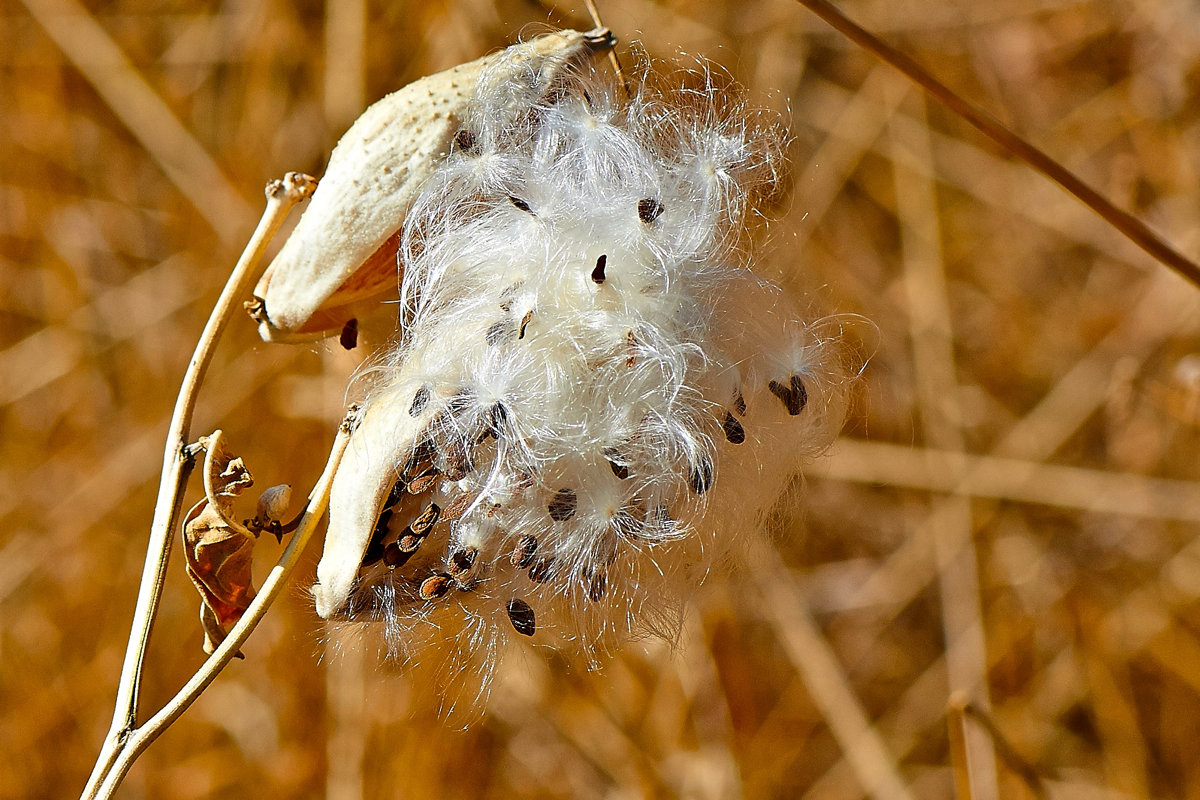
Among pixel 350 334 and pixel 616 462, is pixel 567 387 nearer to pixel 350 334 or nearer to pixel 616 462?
pixel 616 462

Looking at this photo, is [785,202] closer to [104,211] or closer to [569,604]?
[569,604]

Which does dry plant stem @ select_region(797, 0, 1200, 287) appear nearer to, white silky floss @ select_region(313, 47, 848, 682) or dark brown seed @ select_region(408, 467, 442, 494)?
white silky floss @ select_region(313, 47, 848, 682)

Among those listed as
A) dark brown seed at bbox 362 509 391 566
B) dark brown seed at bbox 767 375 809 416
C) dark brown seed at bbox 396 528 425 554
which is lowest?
dark brown seed at bbox 767 375 809 416

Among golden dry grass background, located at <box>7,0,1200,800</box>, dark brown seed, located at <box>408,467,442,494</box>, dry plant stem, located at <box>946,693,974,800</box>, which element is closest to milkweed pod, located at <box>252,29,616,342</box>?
dark brown seed, located at <box>408,467,442,494</box>

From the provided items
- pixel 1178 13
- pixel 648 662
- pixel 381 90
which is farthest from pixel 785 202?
pixel 1178 13

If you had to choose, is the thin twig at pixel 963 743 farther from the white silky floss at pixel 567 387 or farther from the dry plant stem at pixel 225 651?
the dry plant stem at pixel 225 651

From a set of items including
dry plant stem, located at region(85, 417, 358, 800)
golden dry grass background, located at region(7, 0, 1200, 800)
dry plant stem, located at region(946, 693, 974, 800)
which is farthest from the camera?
golden dry grass background, located at region(7, 0, 1200, 800)

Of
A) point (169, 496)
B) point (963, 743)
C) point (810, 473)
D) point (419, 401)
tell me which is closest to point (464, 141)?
point (419, 401)
